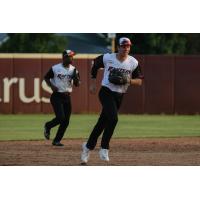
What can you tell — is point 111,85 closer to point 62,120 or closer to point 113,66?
point 113,66

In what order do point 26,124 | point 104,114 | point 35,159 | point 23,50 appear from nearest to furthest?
point 104,114
point 35,159
point 26,124
point 23,50

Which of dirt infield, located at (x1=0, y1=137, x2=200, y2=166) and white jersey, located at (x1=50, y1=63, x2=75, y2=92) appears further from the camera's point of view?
white jersey, located at (x1=50, y1=63, x2=75, y2=92)

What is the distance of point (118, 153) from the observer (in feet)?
48.0

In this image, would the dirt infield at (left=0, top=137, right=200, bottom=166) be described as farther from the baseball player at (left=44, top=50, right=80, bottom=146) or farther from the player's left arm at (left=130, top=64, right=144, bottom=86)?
the player's left arm at (left=130, top=64, right=144, bottom=86)

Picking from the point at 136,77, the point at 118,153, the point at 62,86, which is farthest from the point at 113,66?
the point at 62,86

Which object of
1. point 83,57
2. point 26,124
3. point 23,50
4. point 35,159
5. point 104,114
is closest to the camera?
point 104,114

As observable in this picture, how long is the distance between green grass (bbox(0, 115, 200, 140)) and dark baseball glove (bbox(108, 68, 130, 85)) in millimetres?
7067

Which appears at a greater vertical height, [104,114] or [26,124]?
[104,114]

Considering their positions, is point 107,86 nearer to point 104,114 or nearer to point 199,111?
point 104,114

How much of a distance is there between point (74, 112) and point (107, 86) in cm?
1866

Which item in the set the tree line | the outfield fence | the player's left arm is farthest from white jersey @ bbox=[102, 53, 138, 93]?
the tree line

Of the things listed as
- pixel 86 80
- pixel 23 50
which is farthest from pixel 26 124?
pixel 23 50

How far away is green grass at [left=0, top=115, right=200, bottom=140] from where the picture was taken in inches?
792

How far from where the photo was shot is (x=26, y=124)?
78.6 feet
